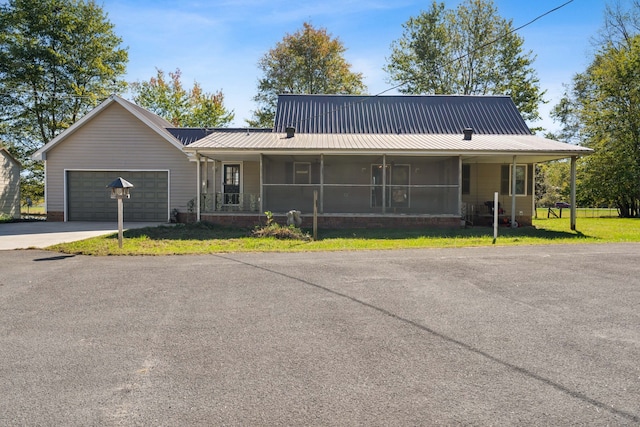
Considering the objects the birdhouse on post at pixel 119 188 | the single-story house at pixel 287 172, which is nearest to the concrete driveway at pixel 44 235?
the birdhouse on post at pixel 119 188

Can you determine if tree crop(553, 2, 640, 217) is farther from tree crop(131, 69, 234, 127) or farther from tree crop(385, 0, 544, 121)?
tree crop(131, 69, 234, 127)

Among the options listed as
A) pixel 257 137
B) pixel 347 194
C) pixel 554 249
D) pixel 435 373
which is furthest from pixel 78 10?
pixel 435 373

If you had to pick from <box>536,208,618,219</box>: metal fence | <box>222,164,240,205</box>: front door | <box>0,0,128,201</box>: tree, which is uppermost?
<box>0,0,128,201</box>: tree

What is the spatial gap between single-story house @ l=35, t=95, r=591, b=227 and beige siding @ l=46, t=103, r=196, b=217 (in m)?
0.04

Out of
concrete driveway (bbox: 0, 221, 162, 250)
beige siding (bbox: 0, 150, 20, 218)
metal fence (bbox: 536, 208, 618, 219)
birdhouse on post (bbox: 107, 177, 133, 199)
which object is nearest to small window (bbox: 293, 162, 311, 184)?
concrete driveway (bbox: 0, 221, 162, 250)

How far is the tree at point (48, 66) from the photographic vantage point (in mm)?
27797

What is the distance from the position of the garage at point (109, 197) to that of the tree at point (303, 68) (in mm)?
19428

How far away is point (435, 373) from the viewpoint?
361 cm

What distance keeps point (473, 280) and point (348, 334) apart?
11.1 feet

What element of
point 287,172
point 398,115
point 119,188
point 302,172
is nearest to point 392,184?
point 302,172

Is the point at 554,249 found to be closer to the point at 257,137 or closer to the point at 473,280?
the point at 473,280

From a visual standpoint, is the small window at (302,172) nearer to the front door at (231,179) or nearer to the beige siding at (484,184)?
the front door at (231,179)

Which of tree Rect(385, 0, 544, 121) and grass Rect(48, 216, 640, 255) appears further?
tree Rect(385, 0, 544, 121)

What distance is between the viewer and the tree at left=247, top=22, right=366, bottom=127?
36.8m
